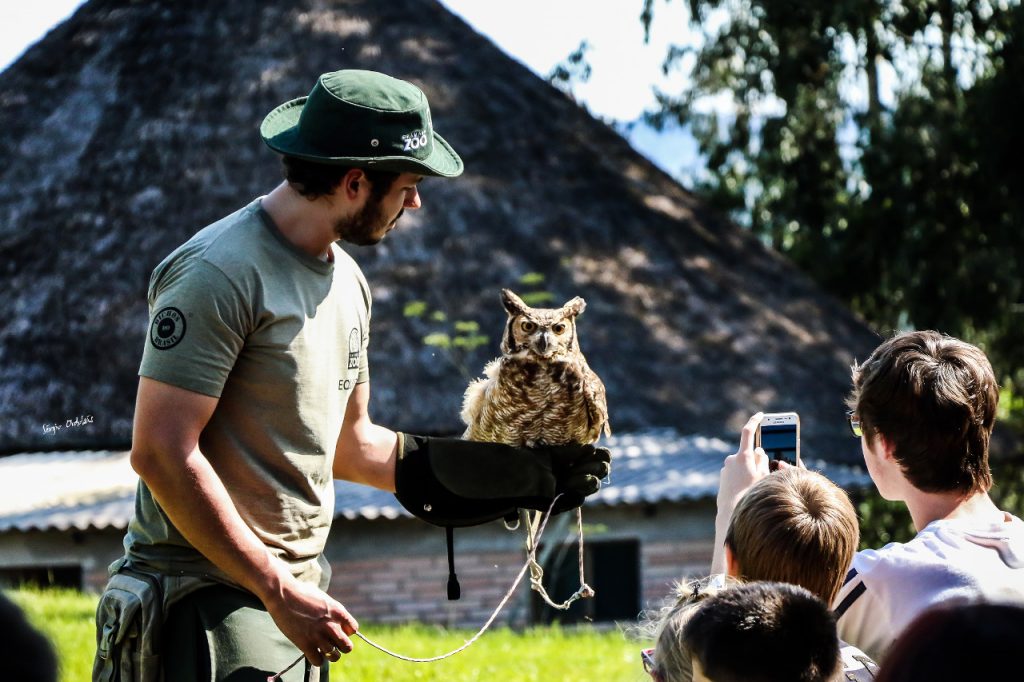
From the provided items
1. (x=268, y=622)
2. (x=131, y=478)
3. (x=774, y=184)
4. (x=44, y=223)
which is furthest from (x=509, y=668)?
(x=774, y=184)

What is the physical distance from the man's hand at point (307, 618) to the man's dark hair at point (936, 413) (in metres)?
1.14

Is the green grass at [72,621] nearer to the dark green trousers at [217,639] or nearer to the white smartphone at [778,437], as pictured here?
the dark green trousers at [217,639]

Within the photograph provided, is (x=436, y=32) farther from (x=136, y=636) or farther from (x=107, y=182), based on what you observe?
(x=136, y=636)

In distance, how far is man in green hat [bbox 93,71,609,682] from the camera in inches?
93.8

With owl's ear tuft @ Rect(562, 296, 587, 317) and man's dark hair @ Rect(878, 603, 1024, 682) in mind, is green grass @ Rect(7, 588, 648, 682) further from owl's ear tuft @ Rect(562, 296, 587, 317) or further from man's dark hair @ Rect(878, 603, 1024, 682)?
man's dark hair @ Rect(878, 603, 1024, 682)

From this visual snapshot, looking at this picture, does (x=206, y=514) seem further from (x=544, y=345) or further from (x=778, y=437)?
(x=778, y=437)

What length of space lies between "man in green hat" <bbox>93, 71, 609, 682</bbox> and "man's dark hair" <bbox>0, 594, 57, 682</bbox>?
1.32 metres

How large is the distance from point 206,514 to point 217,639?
1.05 ft

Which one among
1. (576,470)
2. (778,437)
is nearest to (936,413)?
(778,437)

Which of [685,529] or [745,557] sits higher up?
[745,557]

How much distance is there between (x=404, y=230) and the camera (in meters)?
11.7

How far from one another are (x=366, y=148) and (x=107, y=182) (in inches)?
405

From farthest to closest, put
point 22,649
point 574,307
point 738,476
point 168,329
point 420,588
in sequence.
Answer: point 420,588, point 574,307, point 738,476, point 168,329, point 22,649

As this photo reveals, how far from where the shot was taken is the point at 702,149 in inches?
672
